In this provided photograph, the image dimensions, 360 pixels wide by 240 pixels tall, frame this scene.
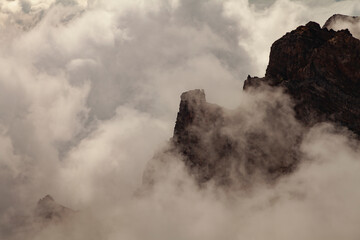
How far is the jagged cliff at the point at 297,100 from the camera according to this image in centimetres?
15738

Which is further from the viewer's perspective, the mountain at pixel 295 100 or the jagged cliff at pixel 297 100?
the mountain at pixel 295 100

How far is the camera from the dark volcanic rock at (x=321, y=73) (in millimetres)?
156625

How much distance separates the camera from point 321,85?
162 metres

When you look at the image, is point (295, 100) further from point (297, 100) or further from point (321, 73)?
point (321, 73)

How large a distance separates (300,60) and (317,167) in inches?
1897

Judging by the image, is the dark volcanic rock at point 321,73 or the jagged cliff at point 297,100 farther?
the jagged cliff at point 297,100

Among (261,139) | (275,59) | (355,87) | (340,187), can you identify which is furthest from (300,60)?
(340,187)

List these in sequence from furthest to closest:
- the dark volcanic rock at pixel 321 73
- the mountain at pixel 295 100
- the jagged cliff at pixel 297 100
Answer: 1. the mountain at pixel 295 100
2. the jagged cliff at pixel 297 100
3. the dark volcanic rock at pixel 321 73

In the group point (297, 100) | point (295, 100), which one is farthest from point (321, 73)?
point (295, 100)

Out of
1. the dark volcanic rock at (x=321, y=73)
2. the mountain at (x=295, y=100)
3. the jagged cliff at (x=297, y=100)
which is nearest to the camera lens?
the dark volcanic rock at (x=321, y=73)

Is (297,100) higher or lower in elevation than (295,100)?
lower

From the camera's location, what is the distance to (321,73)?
526ft

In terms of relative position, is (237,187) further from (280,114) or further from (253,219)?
(280,114)

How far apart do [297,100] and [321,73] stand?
64.6 ft
